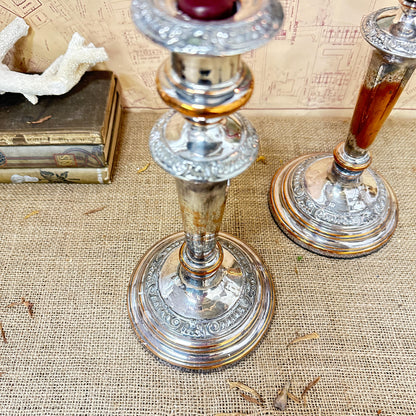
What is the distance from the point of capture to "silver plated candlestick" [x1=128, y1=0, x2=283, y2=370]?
1.46 feet

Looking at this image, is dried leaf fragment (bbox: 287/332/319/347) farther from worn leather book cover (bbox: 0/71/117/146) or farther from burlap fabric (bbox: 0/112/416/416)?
worn leather book cover (bbox: 0/71/117/146)

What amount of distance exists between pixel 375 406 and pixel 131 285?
0.57 m

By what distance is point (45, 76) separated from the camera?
1059 millimetres

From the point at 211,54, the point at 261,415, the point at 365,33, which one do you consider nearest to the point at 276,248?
the point at 261,415

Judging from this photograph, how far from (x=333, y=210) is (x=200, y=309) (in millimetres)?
421

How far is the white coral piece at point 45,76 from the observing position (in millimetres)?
1016

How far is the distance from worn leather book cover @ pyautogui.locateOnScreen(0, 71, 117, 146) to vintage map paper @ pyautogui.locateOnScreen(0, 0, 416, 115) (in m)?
0.13

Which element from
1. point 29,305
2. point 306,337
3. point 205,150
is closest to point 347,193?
point 306,337

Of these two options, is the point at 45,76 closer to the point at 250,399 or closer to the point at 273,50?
the point at 273,50

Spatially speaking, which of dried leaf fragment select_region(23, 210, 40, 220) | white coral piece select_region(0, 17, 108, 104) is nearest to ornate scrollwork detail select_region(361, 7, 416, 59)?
white coral piece select_region(0, 17, 108, 104)

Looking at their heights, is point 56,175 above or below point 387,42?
below

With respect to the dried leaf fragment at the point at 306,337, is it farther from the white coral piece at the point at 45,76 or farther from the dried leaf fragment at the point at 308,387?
the white coral piece at the point at 45,76

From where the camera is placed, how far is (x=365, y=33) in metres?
0.79

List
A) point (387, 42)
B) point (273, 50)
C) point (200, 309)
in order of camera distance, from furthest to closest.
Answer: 1. point (273, 50)
2. point (200, 309)
3. point (387, 42)
